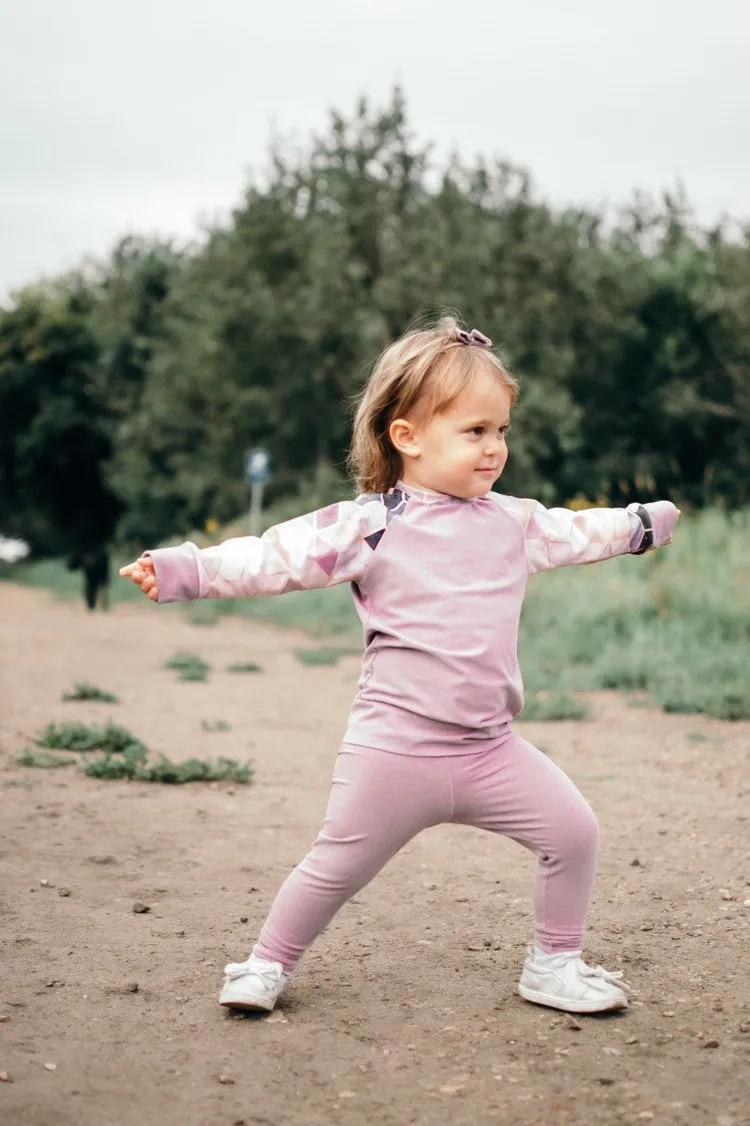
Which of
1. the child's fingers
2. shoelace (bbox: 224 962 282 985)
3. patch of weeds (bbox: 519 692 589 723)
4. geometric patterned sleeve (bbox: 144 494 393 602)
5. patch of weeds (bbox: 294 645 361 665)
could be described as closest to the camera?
the child's fingers

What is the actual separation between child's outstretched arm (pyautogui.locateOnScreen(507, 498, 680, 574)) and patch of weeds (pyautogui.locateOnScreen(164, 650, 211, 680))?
7.92 metres

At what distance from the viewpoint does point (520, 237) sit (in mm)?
35312

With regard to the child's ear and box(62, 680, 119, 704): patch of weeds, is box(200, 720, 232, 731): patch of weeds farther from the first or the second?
the child's ear

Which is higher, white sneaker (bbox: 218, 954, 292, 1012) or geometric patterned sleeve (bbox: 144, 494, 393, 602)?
geometric patterned sleeve (bbox: 144, 494, 393, 602)

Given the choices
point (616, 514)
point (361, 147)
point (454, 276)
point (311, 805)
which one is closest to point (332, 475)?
point (454, 276)

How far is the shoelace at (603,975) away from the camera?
3658mm

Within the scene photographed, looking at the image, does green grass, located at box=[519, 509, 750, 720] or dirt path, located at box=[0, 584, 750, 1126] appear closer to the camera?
dirt path, located at box=[0, 584, 750, 1126]

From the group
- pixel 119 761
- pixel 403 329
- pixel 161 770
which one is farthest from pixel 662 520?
pixel 403 329

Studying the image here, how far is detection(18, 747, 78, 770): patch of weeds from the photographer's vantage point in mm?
7102

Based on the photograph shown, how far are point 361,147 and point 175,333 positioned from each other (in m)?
7.05

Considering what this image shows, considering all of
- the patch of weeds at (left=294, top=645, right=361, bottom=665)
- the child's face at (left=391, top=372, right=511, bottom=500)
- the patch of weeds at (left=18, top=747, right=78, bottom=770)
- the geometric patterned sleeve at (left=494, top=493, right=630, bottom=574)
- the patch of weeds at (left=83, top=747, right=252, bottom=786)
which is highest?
the child's face at (left=391, top=372, right=511, bottom=500)

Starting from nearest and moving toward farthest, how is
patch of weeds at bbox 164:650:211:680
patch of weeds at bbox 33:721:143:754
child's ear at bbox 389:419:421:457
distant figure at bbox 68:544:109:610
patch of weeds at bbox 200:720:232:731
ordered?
1. child's ear at bbox 389:419:421:457
2. patch of weeds at bbox 33:721:143:754
3. patch of weeds at bbox 200:720:232:731
4. patch of weeds at bbox 164:650:211:680
5. distant figure at bbox 68:544:109:610

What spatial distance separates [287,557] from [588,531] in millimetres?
859

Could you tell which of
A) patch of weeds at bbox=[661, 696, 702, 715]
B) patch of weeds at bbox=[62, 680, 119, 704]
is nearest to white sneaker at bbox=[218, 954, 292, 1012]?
patch of weeds at bbox=[661, 696, 702, 715]
